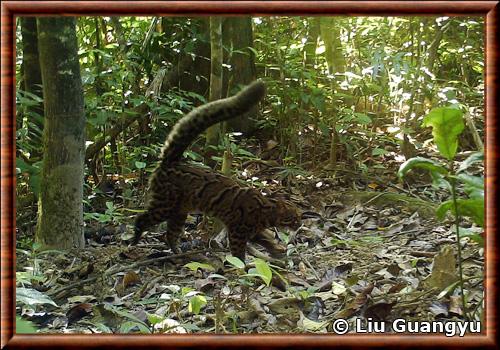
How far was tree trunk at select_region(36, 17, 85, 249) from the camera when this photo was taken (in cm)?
387

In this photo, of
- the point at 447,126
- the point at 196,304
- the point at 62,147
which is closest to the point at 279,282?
the point at 196,304

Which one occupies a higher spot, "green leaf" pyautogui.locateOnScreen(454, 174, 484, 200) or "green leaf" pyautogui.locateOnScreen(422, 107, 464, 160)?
"green leaf" pyautogui.locateOnScreen(422, 107, 464, 160)

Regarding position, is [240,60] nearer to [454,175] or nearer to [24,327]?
[454,175]

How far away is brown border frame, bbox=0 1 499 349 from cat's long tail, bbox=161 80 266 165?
101 cm

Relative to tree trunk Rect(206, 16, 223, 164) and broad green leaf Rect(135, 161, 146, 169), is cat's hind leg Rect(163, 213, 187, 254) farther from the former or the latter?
tree trunk Rect(206, 16, 223, 164)

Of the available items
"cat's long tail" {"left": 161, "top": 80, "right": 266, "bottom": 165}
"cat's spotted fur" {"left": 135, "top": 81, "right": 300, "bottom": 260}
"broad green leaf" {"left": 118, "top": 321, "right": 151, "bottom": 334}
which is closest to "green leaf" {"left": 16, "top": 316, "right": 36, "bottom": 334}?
"broad green leaf" {"left": 118, "top": 321, "right": 151, "bottom": 334}

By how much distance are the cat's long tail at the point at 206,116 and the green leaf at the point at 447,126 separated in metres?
1.21

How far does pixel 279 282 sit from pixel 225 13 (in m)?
1.45

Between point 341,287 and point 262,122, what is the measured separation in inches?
78.6

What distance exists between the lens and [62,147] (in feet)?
12.9

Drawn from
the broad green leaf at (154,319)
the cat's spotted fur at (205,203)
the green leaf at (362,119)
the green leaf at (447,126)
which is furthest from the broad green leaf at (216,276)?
the green leaf at (362,119)

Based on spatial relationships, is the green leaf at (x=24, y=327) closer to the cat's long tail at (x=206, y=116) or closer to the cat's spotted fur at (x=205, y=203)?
the cat's long tail at (x=206, y=116)

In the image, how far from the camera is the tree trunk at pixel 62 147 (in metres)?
3.87

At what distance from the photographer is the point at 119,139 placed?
16.7ft
